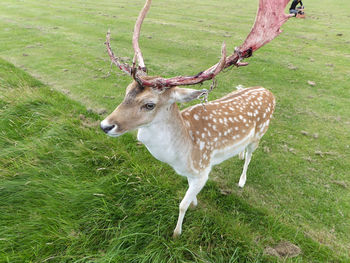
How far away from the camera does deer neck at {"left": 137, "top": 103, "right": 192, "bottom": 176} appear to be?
2.26 m

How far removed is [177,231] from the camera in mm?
2783

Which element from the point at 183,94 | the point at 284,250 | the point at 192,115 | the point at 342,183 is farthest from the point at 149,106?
the point at 342,183

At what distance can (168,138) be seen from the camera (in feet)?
7.68

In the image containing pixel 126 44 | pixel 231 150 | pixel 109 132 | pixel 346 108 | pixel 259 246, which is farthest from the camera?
pixel 126 44

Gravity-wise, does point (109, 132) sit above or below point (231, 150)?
above

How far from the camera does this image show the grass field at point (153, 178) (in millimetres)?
2594

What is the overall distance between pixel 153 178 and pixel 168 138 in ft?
4.02

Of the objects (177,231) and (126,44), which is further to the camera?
(126,44)

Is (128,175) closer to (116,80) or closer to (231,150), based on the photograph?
(231,150)

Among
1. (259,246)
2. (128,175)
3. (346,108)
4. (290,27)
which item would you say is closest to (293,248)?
(259,246)

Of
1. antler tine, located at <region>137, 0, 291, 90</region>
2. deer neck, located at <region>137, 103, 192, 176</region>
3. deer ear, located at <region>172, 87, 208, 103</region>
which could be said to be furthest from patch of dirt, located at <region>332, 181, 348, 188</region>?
deer ear, located at <region>172, 87, 208, 103</region>

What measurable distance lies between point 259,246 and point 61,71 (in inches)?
270

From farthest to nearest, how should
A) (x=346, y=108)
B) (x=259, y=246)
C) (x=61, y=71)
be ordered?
(x=61, y=71)
(x=346, y=108)
(x=259, y=246)

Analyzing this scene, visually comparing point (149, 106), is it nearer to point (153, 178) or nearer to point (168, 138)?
point (168, 138)
